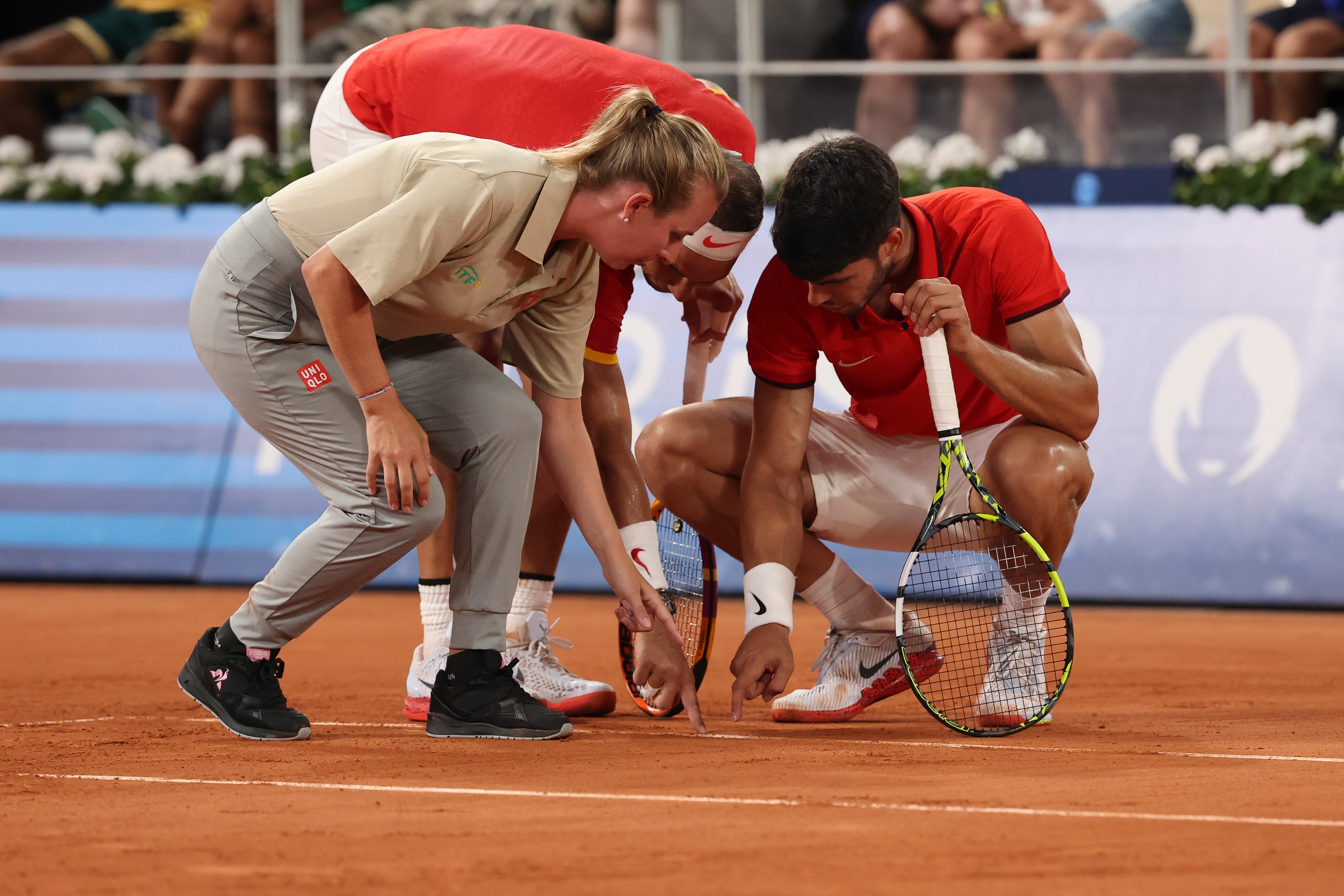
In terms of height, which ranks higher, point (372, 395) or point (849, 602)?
point (372, 395)

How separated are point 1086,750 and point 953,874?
3.76 feet

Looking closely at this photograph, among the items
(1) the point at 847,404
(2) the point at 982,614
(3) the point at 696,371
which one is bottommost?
(1) the point at 847,404

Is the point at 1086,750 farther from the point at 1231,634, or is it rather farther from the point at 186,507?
the point at 186,507

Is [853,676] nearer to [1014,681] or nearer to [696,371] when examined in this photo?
[1014,681]

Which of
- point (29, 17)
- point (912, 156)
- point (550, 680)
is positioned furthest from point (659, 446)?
point (29, 17)

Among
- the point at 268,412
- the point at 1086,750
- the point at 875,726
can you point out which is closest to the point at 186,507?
the point at 268,412

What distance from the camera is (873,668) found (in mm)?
3918

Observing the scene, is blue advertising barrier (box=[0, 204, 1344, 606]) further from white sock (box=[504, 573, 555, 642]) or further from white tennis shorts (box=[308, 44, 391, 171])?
white tennis shorts (box=[308, 44, 391, 171])

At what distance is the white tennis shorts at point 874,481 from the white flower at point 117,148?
4.84 m

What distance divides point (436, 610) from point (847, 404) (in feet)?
9.65

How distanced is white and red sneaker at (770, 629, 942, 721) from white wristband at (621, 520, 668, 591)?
44 cm

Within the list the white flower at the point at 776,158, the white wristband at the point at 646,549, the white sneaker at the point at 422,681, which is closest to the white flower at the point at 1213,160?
the white flower at the point at 776,158

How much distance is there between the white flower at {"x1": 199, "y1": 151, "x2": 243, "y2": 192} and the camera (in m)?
7.59

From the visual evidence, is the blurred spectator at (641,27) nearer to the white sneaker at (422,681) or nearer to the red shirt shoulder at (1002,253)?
the red shirt shoulder at (1002,253)
